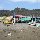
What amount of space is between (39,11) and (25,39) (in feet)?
264

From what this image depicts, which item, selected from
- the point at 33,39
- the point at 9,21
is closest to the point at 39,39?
the point at 33,39

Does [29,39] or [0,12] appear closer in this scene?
[29,39]

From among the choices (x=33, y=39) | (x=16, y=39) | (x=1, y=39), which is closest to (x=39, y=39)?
(x=33, y=39)

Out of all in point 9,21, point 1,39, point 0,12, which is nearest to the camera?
point 1,39

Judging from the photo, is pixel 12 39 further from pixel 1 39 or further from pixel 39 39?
pixel 39 39

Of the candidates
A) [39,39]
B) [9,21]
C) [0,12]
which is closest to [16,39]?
[39,39]

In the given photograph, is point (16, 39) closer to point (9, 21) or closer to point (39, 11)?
point (9, 21)

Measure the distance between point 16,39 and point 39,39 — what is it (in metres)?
2.29

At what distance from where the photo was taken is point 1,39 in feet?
69.6

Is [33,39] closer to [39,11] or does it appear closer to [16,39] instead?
[16,39]

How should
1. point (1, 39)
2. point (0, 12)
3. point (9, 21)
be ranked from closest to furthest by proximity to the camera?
point (1, 39), point (9, 21), point (0, 12)

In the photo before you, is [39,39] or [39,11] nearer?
[39,39]

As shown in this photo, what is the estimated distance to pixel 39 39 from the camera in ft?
71.2

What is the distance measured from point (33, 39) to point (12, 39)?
6.87 ft
